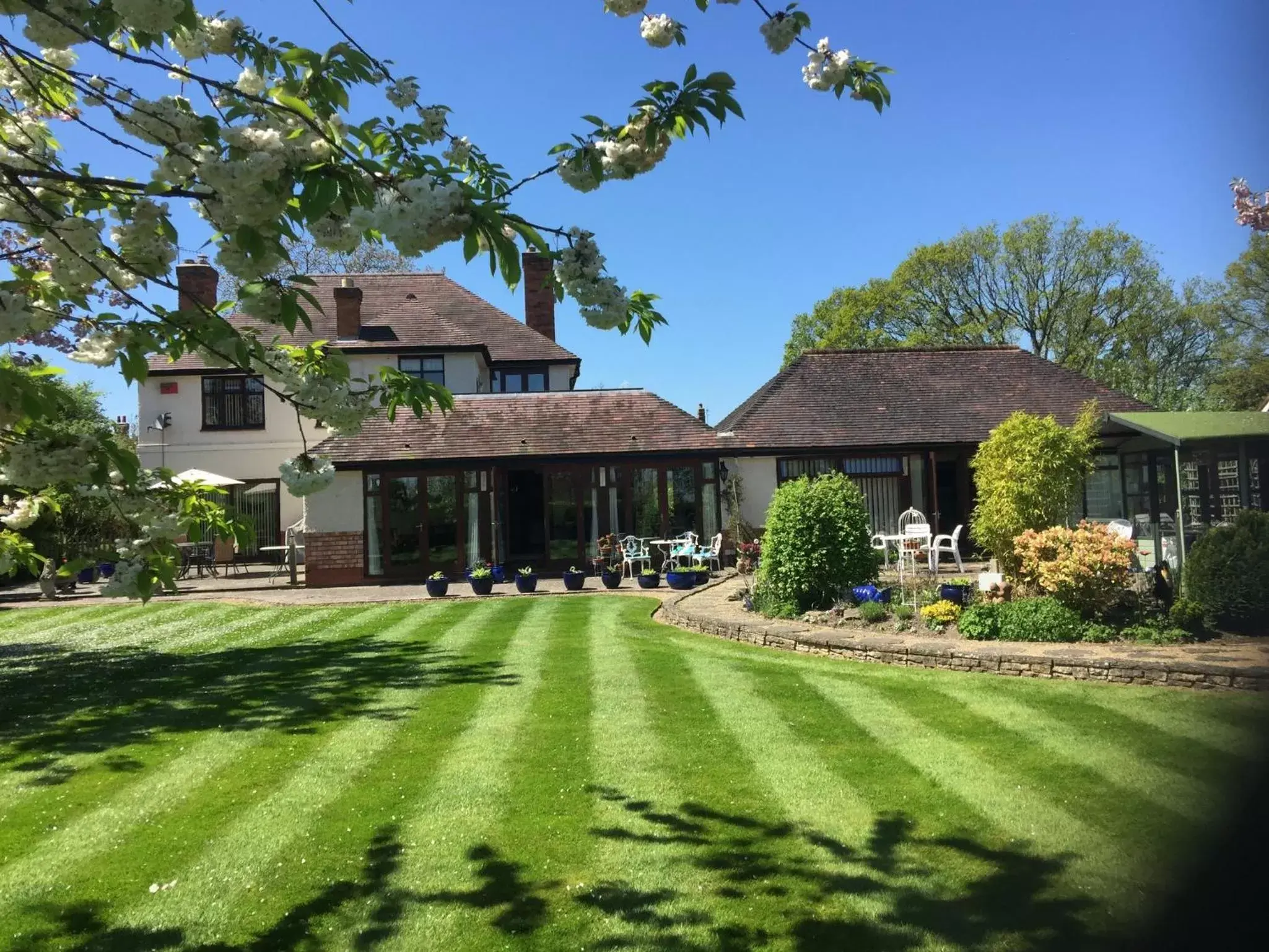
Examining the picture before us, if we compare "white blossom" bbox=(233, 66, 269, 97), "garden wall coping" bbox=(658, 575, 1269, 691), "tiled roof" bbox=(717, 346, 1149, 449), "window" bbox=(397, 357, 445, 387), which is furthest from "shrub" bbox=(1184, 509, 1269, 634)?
"window" bbox=(397, 357, 445, 387)

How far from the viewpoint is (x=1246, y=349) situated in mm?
6090


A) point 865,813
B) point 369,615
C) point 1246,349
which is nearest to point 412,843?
point 865,813

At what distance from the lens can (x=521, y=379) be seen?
92.0ft

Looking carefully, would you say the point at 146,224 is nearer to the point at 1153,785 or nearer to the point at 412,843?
the point at 412,843

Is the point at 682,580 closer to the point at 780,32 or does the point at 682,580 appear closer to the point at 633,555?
the point at 633,555

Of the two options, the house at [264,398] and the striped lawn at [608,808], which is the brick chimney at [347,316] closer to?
the house at [264,398]

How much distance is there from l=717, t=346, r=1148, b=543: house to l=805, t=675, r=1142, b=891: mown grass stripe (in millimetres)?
14332

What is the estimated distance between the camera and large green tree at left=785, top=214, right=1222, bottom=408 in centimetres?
3741

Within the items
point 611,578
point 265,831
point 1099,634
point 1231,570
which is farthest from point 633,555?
point 265,831

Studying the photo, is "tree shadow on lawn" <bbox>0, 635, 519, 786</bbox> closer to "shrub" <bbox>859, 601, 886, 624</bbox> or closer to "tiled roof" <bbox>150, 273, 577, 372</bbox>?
"shrub" <bbox>859, 601, 886, 624</bbox>

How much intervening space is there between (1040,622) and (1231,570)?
1752mm

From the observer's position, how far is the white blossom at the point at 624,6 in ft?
11.6

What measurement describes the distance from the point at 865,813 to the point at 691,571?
1224cm

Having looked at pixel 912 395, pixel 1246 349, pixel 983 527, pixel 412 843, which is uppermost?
pixel 912 395
